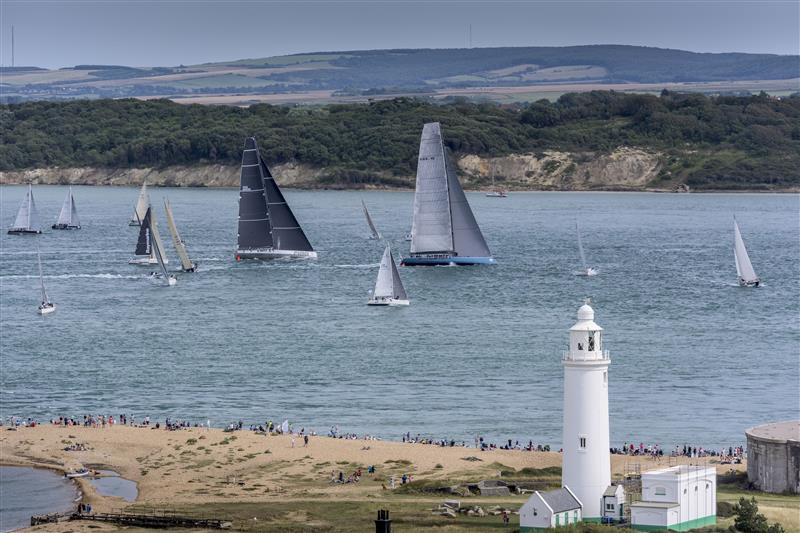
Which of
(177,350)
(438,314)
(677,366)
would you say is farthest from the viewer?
(438,314)

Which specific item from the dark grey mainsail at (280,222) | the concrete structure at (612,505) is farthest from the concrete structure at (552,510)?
the dark grey mainsail at (280,222)

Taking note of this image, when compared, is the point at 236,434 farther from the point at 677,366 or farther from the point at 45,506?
the point at 677,366

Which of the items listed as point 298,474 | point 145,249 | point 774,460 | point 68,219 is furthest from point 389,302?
point 68,219

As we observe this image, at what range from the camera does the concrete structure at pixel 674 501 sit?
40.6m

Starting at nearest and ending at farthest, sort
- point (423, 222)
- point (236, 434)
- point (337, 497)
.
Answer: point (337, 497), point (236, 434), point (423, 222)

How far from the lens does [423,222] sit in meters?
114

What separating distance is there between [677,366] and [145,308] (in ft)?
117

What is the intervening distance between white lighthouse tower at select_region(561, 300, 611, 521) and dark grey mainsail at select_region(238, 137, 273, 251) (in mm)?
81496

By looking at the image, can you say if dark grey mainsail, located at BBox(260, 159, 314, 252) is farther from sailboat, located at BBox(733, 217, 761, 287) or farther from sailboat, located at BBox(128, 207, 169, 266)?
sailboat, located at BBox(733, 217, 761, 287)

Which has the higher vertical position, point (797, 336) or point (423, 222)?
point (423, 222)

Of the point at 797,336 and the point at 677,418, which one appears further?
the point at 797,336

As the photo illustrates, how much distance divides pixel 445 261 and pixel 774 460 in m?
68.3

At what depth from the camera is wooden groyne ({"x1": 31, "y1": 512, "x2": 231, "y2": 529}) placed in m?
46.8

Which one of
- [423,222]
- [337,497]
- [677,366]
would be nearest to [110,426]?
[337,497]
